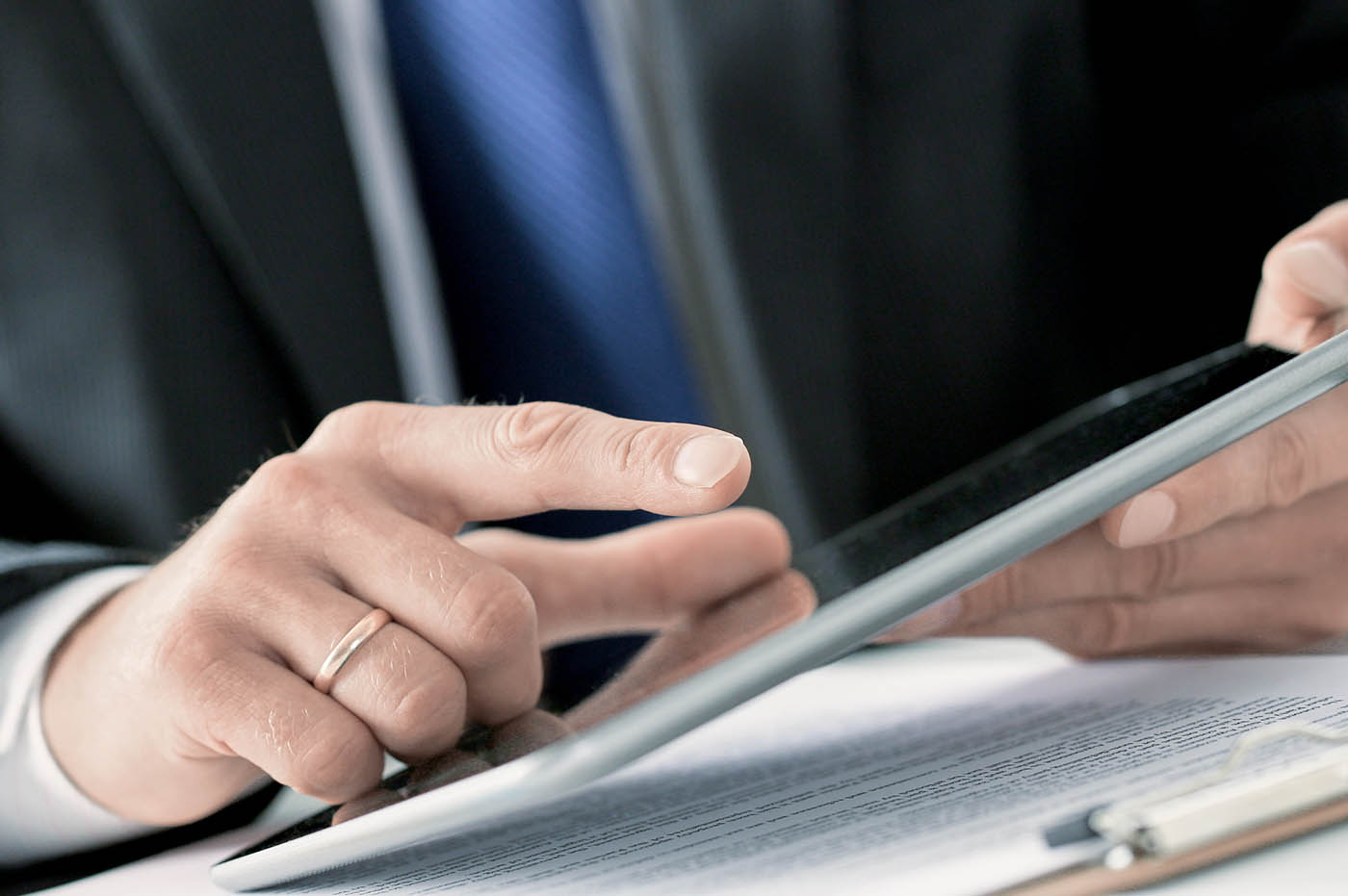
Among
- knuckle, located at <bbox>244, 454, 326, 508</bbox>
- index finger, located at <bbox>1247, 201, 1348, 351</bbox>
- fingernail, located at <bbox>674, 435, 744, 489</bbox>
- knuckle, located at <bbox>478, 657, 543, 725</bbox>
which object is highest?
index finger, located at <bbox>1247, 201, 1348, 351</bbox>

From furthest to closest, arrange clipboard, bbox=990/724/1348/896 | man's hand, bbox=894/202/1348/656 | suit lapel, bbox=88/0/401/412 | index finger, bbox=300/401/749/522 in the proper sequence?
1. suit lapel, bbox=88/0/401/412
2. man's hand, bbox=894/202/1348/656
3. index finger, bbox=300/401/749/522
4. clipboard, bbox=990/724/1348/896

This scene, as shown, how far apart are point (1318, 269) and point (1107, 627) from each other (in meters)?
0.18

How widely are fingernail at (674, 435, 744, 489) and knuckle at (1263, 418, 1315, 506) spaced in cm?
26

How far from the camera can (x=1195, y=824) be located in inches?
8.8

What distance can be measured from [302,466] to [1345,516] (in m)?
0.47

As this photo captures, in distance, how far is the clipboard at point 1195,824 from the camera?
22 centimetres

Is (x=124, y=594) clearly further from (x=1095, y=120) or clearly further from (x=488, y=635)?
(x=1095, y=120)

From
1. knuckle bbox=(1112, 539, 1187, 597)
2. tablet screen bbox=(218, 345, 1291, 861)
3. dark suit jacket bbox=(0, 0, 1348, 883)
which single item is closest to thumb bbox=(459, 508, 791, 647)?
tablet screen bbox=(218, 345, 1291, 861)

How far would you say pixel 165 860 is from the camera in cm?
43

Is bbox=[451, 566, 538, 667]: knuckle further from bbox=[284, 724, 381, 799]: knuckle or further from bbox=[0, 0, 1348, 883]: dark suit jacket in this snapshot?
bbox=[0, 0, 1348, 883]: dark suit jacket

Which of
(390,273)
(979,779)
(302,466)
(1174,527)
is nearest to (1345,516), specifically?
(1174,527)

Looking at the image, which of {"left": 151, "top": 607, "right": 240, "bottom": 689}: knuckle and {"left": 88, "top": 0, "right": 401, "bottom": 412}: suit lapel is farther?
{"left": 88, "top": 0, "right": 401, "bottom": 412}: suit lapel

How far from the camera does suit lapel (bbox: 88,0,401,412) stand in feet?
2.80

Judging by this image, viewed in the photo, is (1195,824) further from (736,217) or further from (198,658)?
(736,217)
